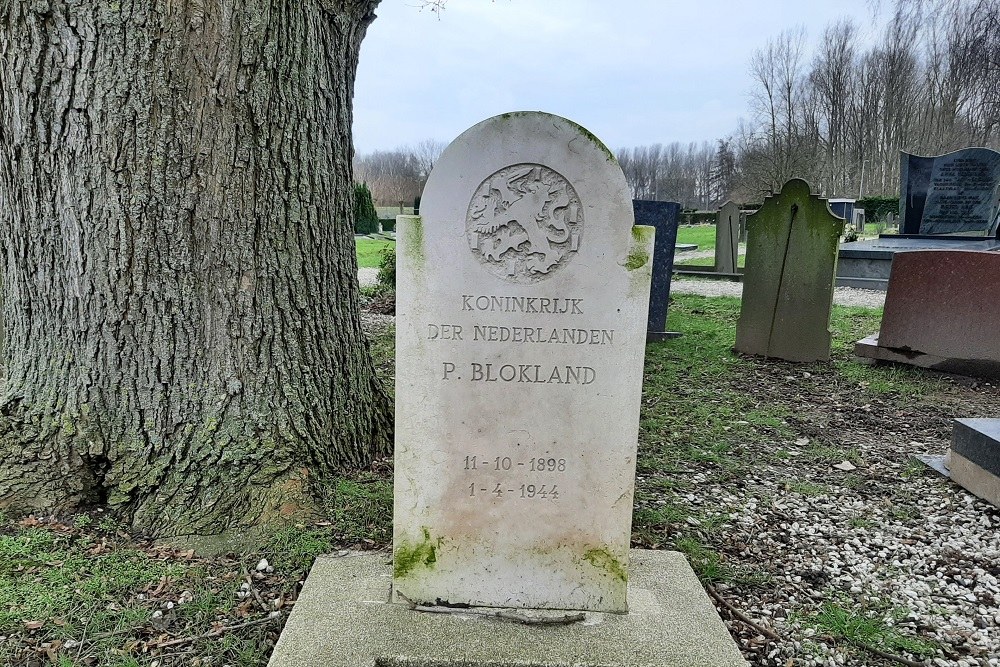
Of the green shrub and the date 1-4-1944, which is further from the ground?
the green shrub

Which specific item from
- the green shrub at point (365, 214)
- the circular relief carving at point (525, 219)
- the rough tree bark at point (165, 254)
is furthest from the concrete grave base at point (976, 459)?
the green shrub at point (365, 214)

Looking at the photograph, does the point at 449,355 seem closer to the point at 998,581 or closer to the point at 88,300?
the point at 88,300

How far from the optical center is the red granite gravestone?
223 inches

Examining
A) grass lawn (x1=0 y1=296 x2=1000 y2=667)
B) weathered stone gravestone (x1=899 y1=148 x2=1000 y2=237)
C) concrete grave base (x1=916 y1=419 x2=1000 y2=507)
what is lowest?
grass lawn (x1=0 y1=296 x2=1000 y2=667)

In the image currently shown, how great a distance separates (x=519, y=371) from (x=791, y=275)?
17.2 ft

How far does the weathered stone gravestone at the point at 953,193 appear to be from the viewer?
1302cm

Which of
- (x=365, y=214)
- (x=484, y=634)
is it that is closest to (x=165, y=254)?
(x=484, y=634)

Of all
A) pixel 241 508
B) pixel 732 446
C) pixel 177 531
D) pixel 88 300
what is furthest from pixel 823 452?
pixel 88 300

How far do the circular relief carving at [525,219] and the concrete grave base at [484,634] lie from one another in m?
1.33

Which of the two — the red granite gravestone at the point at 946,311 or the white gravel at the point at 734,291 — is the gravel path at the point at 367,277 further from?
the red granite gravestone at the point at 946,311

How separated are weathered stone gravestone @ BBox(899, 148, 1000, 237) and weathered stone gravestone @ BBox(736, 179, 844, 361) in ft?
30.8

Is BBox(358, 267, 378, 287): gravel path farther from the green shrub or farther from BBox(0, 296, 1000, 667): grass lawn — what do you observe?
the green shrub

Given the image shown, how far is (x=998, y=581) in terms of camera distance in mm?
2828

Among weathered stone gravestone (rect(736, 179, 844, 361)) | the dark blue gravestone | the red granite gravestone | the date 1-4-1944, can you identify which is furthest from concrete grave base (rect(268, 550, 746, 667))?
the dark blue gravestone
